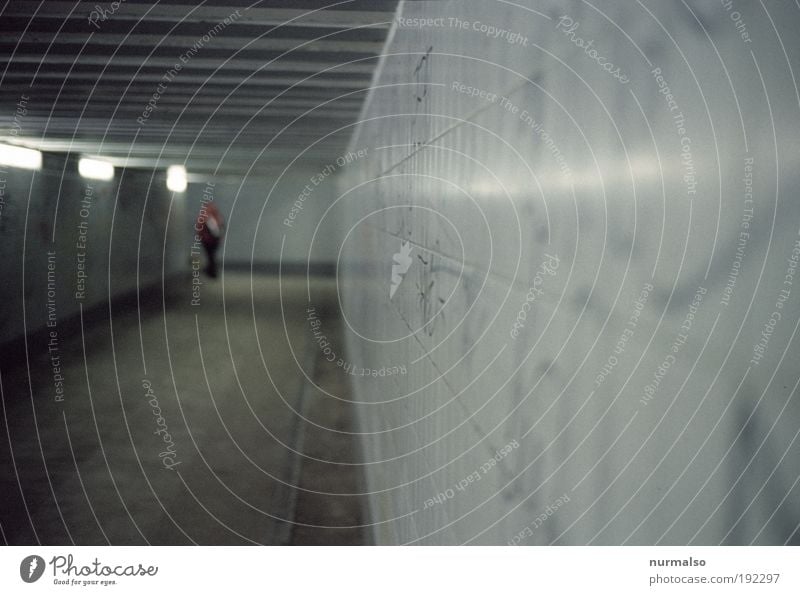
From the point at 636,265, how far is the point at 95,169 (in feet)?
1.94

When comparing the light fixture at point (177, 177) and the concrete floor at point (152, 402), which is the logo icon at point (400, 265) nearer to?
the concrete floor at point (152, 402)

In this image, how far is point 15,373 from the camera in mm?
847

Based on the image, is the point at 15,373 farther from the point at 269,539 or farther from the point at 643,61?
the point at 643,61

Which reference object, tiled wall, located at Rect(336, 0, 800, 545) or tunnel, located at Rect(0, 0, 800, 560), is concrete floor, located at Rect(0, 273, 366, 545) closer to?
tunnel, located at Rect(0, 0, 800, 560)

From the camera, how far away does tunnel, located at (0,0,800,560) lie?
0.65 meters

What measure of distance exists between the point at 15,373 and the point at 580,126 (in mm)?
654

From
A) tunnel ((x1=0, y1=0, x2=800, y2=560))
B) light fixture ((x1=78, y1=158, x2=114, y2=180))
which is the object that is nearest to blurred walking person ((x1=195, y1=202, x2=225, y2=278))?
tunnel ((x1=0, y1=0, x2=800, y2=560))

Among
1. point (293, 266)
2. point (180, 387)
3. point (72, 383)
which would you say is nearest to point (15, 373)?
point (72, 383)

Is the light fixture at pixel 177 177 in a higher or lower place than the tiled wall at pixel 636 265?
higher

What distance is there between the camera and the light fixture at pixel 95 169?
84 cm

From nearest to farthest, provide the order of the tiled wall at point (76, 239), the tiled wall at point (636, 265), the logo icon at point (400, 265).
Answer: the tiled wall at point (636, 265) → the tiled wall at point (76, 239) → the logo icon at point (400, 265)
